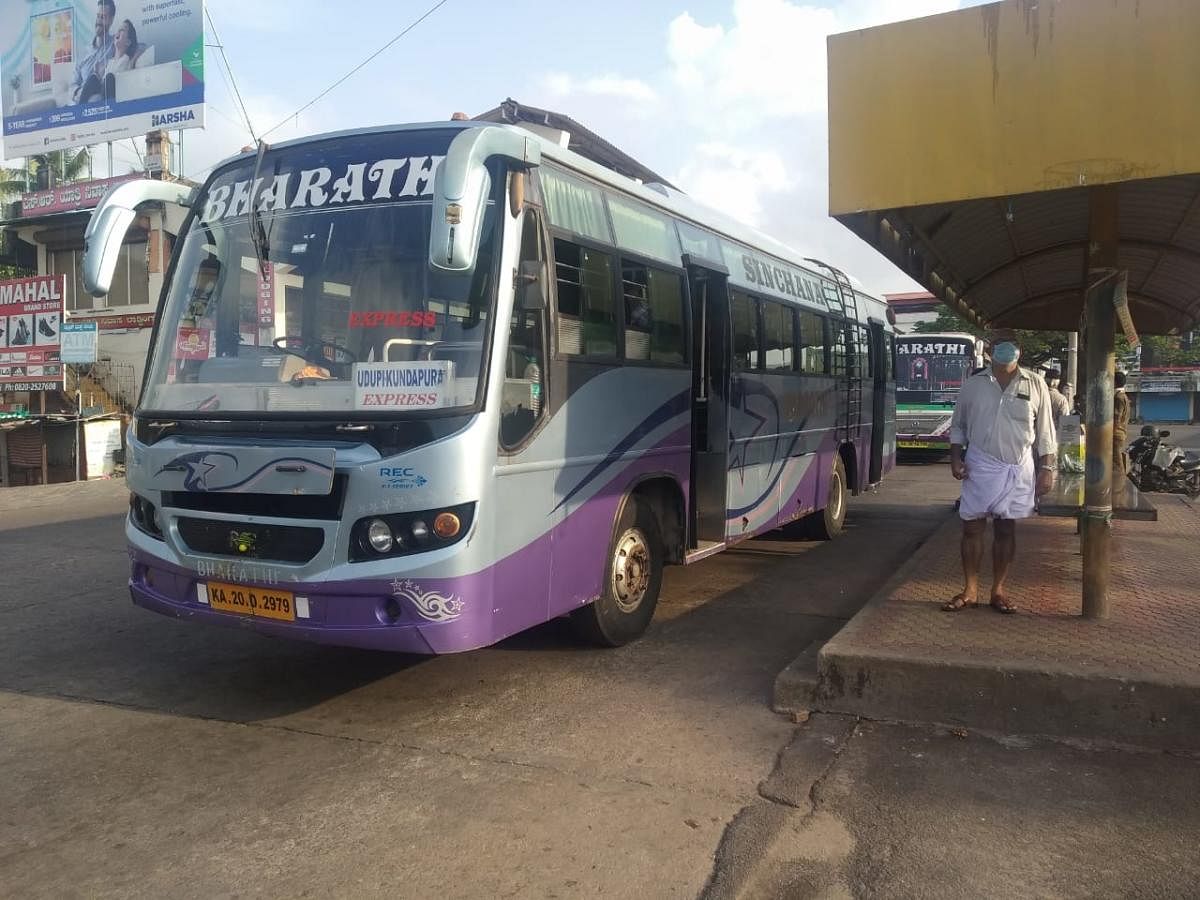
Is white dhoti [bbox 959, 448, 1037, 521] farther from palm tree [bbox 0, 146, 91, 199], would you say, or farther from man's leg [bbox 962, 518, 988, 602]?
palm tree [bbox 0, 146, 91, 199]

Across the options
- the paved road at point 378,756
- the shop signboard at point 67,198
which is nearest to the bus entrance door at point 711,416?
the paved road at point 378,756

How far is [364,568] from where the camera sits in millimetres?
4273

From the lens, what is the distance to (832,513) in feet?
34.8

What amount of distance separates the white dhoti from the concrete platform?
2.07 ft

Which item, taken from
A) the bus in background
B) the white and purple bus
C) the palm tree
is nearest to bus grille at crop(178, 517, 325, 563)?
the white and purple bus

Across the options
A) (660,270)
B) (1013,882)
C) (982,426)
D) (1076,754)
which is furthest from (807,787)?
(660,270)

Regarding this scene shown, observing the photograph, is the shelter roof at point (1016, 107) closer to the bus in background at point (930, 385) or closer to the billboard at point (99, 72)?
the bus in background at point (930, 385)

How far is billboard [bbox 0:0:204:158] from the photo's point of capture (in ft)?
86.6

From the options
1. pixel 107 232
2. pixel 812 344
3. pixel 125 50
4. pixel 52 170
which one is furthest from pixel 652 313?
pixel 52 170

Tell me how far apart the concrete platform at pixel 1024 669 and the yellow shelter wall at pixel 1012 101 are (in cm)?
239

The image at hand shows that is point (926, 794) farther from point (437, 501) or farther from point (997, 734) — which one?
point (437, 501)

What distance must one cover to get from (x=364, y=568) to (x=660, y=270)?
3.20 m

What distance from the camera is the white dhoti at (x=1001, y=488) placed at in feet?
18.8

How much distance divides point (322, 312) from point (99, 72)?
2872cm
